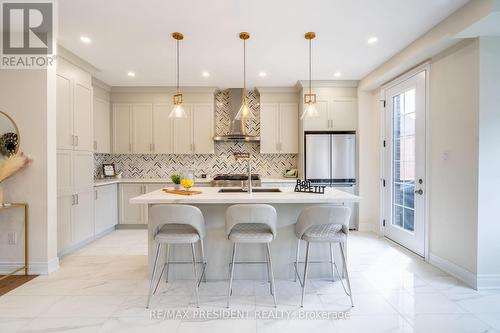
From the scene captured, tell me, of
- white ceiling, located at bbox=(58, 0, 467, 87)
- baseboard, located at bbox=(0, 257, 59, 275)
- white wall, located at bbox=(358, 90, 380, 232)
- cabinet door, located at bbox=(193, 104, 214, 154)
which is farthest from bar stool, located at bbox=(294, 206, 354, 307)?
cabinet door, located at bbox=(193, 104, 214, 154)

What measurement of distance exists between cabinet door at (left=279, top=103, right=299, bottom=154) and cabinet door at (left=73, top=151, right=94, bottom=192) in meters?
3.28

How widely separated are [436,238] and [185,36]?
3846 mm

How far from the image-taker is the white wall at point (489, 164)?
245 cm

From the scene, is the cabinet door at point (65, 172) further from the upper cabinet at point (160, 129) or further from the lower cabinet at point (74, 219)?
the upper cabinet at point (160, 129)

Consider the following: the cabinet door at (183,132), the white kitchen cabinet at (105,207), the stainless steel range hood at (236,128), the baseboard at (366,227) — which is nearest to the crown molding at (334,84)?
the stainless steel range hood at (236,128)

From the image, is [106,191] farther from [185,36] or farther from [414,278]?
[414,278]

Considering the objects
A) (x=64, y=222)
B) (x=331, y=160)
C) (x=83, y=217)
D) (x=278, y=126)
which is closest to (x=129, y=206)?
(x=83, y=217)

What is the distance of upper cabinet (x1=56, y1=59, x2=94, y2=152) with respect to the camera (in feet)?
10.8

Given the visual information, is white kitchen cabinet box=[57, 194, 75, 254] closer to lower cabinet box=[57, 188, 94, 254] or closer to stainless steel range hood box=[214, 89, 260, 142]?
lower cabinet box=[57, 188, 94, 254]

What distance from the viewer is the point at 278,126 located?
4934 millimetres

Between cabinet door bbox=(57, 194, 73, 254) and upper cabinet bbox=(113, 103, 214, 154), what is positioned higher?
upper cabinet bbox=(113, 103, 214, 154)

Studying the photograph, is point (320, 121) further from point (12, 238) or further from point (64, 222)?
point (12, 238)

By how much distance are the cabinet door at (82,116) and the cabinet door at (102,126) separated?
0.65 metres

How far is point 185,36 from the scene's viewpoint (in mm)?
2947
